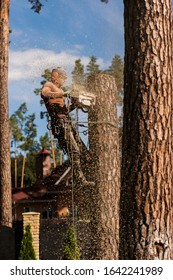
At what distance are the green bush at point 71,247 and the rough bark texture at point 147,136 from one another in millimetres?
6417

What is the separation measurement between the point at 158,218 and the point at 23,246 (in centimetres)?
687

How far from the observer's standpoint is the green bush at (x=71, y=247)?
11.5 metres

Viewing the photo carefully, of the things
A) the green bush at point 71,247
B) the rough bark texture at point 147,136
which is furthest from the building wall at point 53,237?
the rough bark texture at point 147,136

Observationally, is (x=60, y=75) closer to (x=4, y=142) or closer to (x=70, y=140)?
(x=70, y=140)

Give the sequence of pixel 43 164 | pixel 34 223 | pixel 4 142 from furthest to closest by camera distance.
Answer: pixel 43 164 → pixel 4 142 → pixel 34 223

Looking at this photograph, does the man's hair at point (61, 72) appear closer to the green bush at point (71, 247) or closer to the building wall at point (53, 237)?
the green bush at point (71, 247)

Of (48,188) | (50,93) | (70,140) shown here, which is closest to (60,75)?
(50,93)

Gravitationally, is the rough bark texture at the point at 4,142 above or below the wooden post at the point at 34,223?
above

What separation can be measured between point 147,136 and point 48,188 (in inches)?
1080

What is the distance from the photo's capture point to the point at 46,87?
851cm

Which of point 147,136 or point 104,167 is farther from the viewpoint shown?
point 104,167

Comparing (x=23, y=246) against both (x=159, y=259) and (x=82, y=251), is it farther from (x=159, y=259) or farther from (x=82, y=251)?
(x=159, y=259)

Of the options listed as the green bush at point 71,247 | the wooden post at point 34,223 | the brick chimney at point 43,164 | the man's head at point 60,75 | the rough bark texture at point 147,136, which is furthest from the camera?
the brick chimney at point 43,164

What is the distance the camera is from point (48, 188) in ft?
106
